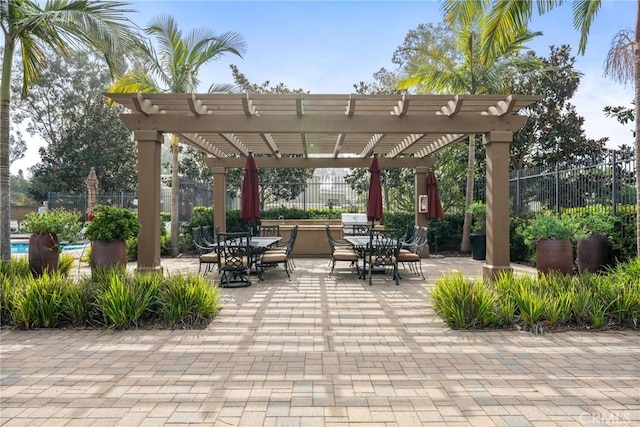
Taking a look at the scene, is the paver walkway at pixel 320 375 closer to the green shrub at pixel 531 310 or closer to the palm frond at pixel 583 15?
the green shrub at pixel 531 310

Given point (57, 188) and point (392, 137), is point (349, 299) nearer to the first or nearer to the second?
point (392, 137)

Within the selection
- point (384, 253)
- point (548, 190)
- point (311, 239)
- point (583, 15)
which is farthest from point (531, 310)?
point (311, 239)

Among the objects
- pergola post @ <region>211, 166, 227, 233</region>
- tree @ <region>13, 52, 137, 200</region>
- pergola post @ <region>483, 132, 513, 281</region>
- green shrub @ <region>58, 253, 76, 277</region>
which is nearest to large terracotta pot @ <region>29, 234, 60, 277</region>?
green shrub @ <region>58, 253, 76, 277</region>

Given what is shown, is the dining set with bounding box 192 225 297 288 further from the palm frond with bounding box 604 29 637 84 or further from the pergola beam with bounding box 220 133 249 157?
the palm frond with bounding box 604 29 637 84

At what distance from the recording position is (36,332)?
15.4ft

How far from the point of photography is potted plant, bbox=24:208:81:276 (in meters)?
6.82

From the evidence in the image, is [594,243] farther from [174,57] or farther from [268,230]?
[174,57]

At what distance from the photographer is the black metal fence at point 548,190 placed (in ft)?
26.8

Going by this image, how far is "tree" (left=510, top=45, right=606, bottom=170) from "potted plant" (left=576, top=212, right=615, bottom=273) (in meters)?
10.1

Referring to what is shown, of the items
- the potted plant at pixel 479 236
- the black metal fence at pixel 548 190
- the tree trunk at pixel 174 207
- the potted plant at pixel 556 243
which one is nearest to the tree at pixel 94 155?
the black metal fence at pixel 548 190

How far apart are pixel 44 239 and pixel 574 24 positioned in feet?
33.1

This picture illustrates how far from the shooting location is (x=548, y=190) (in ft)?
35.0

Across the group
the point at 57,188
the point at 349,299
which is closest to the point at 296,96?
the point at 349,299

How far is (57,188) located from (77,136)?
12.9 ft
